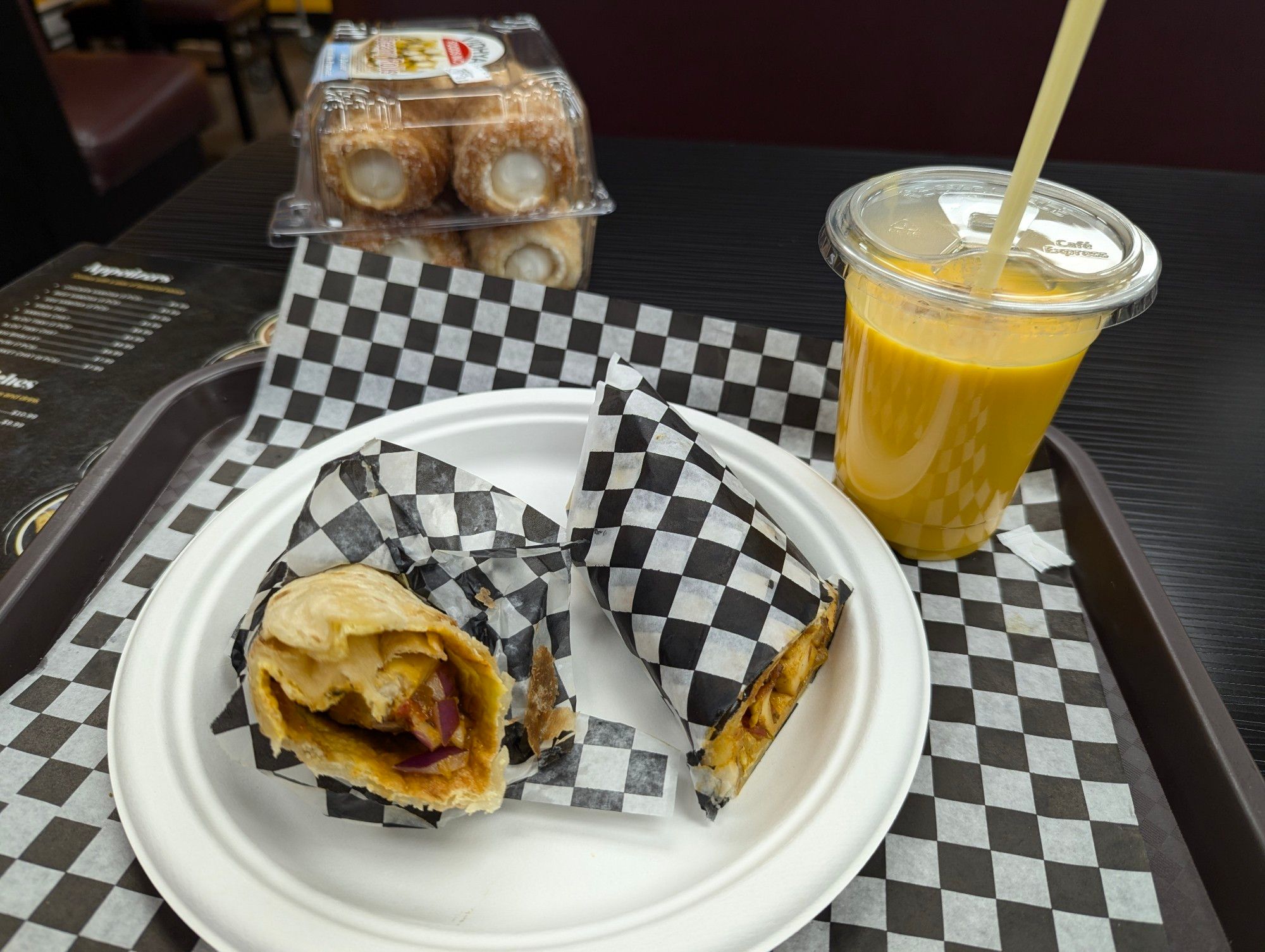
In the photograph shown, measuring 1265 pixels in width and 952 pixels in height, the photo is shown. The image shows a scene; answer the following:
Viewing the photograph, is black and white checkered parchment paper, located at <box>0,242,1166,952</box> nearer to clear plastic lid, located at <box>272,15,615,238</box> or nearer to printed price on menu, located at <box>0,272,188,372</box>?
clear plastic lid, located at <box>272,15,615,238</box>

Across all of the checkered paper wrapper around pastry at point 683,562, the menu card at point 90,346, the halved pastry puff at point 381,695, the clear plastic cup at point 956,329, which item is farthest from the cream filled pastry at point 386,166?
the halved pastry puff at point 381,695

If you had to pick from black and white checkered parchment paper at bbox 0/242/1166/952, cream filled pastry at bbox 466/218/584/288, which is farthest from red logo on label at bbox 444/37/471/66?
black and white checkered parchment paper at bbox 0/242/1166/952

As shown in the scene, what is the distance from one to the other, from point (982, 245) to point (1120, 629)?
55cm

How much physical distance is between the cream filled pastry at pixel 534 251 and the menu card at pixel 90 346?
465mm

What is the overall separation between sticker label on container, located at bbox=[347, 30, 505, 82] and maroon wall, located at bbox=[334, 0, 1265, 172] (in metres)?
1.46

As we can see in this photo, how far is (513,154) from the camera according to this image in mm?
1580

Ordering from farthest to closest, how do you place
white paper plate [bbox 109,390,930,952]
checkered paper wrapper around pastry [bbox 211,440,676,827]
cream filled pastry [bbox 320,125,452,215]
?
cream filled pastry [bbox 320,125,452,215]
checkered paper wrapper around pastry [bbox 211,440,676,827]
white paper plate [bbox 109,390,930,952]

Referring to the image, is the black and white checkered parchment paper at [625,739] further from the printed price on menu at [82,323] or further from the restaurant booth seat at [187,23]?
the restaurant booth seat at [187,23]

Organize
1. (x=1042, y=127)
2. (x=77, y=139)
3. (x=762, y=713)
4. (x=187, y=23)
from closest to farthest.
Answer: (x=1042, y=127) < (x=762, y=713) < (x=77, y=139) < (x=187, y=23)

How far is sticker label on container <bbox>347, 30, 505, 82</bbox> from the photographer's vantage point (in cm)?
166

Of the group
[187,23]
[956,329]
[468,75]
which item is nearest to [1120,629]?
[956,329]

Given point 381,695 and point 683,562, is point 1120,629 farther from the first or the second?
point 381,695

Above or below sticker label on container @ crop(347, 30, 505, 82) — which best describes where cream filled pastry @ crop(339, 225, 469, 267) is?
below

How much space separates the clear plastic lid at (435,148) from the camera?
1.56 metres
